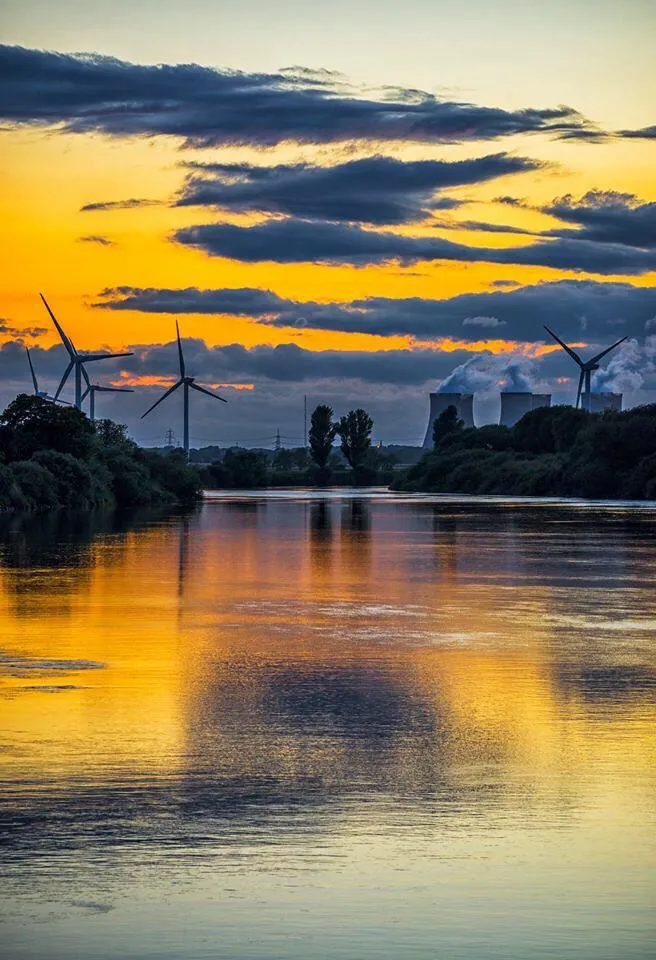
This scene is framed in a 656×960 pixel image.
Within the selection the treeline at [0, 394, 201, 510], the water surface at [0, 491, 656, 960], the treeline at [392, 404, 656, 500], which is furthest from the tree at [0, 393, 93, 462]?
the water surface at [0, 491, 656, 960]

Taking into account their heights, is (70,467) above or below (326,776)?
above

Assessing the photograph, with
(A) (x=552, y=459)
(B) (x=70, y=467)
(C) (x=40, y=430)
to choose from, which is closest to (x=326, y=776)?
(B) (x=70, y=467)

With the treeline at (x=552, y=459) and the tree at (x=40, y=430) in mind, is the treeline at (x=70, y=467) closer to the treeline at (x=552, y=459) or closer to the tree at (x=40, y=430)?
the tree at (x=40, y=430)

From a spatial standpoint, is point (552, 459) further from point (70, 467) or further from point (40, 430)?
point (70, 467)

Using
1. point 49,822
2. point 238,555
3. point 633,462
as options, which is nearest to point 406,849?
point 49,822

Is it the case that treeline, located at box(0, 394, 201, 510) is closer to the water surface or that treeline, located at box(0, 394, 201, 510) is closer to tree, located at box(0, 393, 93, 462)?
tree, located at box(0, 393, 93, 462)

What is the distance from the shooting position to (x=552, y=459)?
494ft

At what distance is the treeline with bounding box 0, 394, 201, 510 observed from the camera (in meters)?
92.6

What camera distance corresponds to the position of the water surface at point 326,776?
9195 millimetres

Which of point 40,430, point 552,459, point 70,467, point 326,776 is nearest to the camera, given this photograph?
point 326,776

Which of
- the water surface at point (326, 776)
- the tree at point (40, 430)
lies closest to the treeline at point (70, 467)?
the tree at point (40, 430)

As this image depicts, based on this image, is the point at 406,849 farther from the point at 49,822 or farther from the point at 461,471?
the point at 461,471

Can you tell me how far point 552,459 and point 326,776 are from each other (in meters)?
139

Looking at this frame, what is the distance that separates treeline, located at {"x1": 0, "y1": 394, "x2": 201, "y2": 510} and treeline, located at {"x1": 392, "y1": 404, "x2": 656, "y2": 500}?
34885 millimetres
